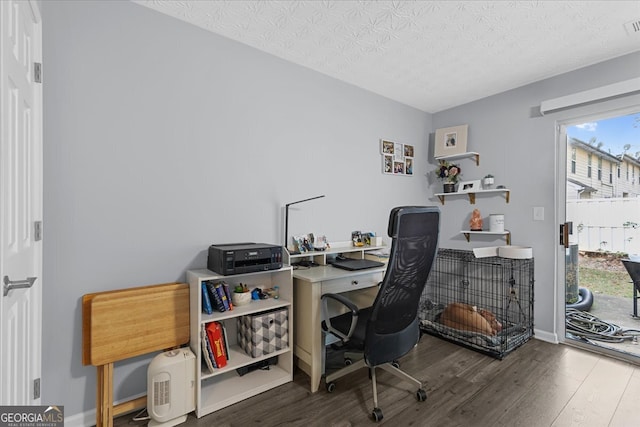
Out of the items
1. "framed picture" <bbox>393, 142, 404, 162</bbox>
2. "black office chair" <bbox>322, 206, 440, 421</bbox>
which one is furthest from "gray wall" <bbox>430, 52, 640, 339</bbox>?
"black office chair" <bbox>322, 206, 440, 421</bbox>

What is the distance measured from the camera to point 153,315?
181cm

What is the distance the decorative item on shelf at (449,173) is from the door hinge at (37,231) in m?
3.63

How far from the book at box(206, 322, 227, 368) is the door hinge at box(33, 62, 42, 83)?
1637 mm

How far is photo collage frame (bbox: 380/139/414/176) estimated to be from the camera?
334 centimetres

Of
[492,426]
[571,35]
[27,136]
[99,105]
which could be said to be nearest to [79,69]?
[99,105]

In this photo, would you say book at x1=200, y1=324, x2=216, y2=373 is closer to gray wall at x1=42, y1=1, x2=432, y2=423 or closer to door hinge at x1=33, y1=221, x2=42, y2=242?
gray wall at x1=42, y1=1, x2=432, y2=423

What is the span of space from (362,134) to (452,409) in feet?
8.02

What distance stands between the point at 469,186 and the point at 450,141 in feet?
1.95

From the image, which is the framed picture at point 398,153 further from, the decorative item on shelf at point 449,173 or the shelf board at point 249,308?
the shelf board at point 249,308

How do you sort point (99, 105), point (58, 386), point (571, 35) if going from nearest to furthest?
point (58, 386), point (99, 105), point (571, 35)

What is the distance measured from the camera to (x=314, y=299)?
208 cm

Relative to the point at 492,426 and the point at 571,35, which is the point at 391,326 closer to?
the point at 492,426

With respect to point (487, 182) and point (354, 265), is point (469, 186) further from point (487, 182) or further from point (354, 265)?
point (354, 265)

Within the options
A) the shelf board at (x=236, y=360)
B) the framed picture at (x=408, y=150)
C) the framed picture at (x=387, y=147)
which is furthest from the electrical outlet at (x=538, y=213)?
the shelf board at (x=236, y=360)
